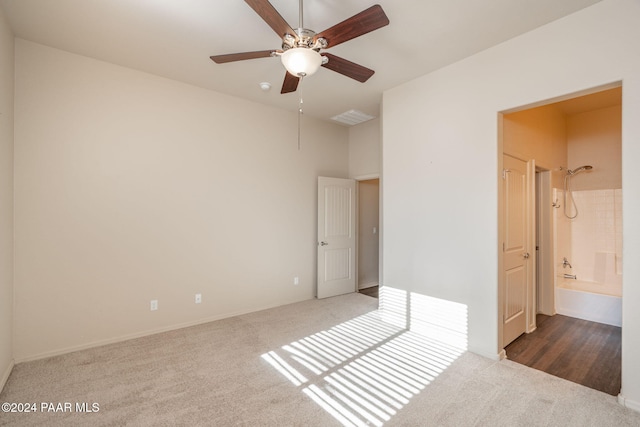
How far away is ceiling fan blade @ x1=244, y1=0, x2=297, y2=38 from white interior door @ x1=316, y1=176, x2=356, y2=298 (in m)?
3.08

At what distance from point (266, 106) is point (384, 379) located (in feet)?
12.4

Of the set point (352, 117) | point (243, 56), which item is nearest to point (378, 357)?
point (243, 56)

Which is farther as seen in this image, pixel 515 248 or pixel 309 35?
pixel 515 248

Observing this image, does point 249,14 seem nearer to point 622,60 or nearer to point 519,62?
point 519,62

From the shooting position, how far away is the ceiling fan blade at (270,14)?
1659 millimetres

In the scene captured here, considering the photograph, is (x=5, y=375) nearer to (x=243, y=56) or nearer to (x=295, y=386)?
(x=295, y=386)

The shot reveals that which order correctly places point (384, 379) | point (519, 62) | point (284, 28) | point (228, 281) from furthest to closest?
1. point (228, 281)
2. point (519, 62)
3. point (384, 379)
4. point (284, 28)

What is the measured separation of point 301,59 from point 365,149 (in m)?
3.39

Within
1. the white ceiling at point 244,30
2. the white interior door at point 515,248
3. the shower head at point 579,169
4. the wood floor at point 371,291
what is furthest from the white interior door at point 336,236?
the shower head at point 579,169

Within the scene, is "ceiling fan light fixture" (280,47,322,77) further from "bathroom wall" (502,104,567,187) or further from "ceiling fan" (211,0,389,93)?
"bathroom wall" (502,104,567,187)

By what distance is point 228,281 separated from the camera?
4.02 meters

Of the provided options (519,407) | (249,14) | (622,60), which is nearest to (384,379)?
(519,407)

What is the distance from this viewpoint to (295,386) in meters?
2.39

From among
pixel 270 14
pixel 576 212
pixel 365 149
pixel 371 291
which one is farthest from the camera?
pixel 371 291
